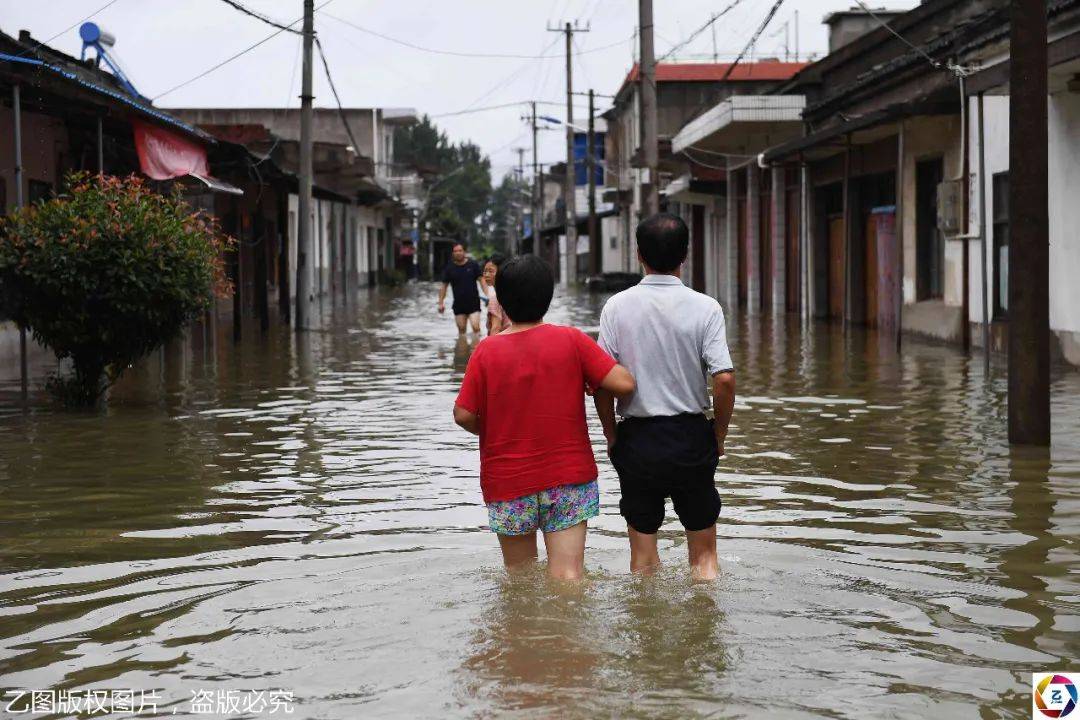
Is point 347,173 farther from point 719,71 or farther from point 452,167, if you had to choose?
point 452,167

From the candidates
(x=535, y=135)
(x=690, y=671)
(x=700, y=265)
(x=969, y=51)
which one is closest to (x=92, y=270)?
(x=690, y=671)

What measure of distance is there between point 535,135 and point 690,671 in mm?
93247

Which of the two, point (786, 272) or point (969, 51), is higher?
point (969, 51)

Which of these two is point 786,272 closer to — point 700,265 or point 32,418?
point 700,265

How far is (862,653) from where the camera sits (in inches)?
207

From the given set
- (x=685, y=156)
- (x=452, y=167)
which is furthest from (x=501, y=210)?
(x=685, y=156)

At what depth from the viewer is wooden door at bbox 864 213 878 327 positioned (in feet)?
89.1

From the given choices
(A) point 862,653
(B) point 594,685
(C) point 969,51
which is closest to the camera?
(B) point 594,685

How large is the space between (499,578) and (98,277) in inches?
313

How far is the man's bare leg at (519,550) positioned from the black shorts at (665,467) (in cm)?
38

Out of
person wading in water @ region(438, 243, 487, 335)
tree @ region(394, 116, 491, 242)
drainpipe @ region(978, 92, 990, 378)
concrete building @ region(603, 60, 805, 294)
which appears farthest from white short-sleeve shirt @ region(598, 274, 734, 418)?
tree @ region(394, 116, 491, 242)

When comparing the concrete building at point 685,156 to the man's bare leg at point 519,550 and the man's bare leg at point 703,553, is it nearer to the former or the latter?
the man's bare leg at point 703,553

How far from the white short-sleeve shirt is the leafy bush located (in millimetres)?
8430

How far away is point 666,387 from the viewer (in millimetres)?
5742
